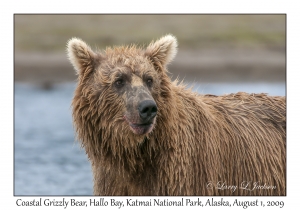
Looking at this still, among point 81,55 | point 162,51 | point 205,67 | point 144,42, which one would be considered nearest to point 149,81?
point 162,51

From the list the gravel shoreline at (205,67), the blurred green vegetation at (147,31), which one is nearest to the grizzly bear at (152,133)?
the gravel shoreline at (205,67)

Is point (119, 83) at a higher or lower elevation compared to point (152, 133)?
higher

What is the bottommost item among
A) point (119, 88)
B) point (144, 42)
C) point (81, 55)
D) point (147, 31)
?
point (119, 88)

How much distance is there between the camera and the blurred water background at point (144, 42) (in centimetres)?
2406

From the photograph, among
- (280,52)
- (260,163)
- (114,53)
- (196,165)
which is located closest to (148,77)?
(114,53)

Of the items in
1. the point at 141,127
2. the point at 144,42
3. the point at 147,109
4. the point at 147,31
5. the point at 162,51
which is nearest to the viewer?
the point at 147,109

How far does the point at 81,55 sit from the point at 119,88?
668 mm

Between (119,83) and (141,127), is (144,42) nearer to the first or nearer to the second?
(119,83)

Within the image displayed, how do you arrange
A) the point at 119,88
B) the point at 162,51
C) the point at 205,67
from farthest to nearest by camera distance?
the point at 205,67
the point at 162,51
the point at 119,88

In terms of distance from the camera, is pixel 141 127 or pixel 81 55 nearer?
pixel 141 127

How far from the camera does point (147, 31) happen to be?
29547mm

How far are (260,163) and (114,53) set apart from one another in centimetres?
232

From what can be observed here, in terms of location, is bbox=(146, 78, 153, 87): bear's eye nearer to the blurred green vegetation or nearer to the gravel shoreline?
the gravel shoreline

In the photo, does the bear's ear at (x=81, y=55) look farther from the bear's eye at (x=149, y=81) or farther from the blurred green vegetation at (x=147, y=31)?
the blurred green vegetation at (x=147, y=31)
